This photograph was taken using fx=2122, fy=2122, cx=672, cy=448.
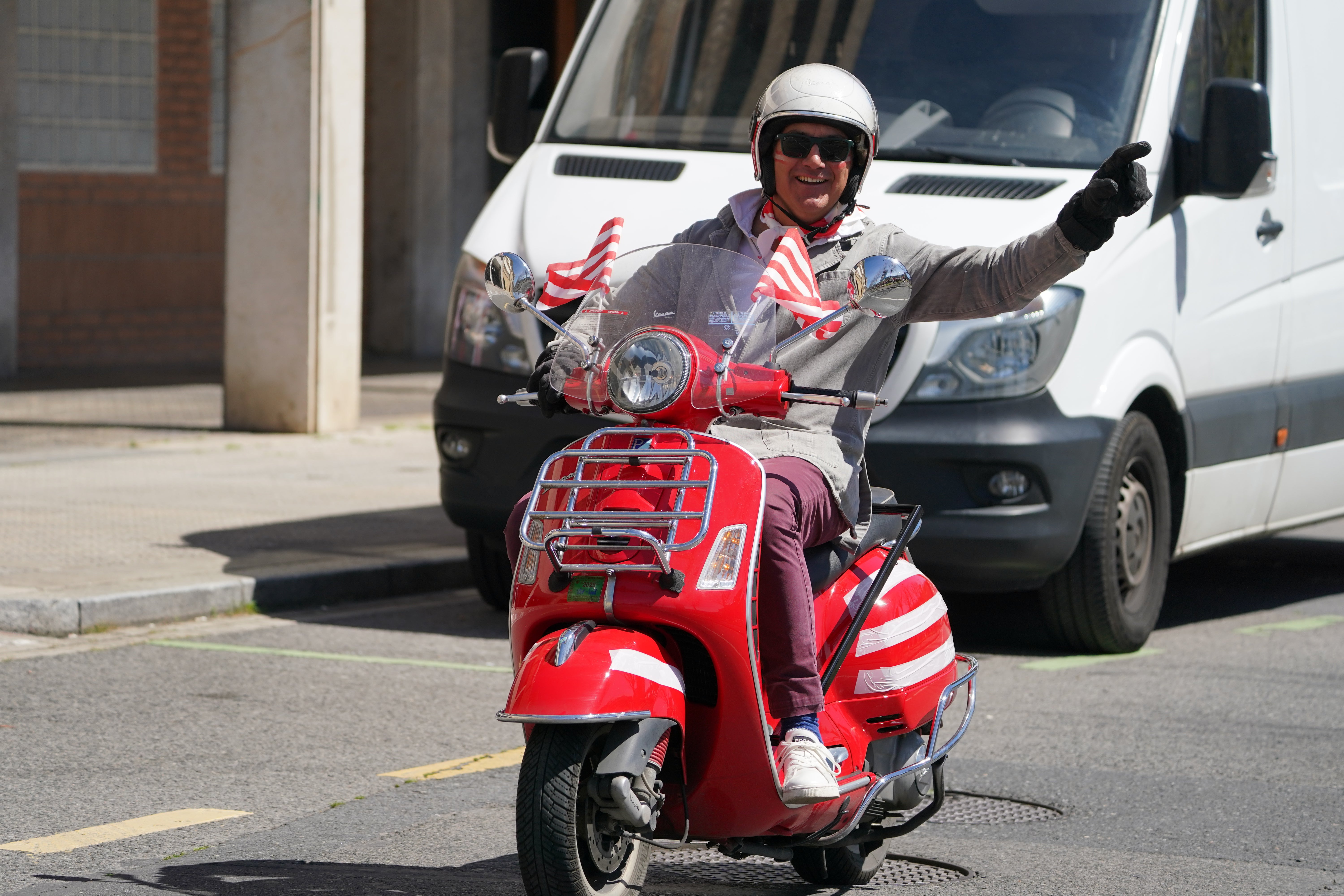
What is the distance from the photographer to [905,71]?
7926 mm

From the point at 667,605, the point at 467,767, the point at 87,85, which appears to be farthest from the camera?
the point at 87,85

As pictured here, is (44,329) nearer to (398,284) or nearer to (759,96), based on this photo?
(398,284)

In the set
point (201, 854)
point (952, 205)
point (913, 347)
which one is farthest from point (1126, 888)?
point (952, 205)

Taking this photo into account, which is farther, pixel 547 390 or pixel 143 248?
pixel 143 248

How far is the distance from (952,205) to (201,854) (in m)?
3.73

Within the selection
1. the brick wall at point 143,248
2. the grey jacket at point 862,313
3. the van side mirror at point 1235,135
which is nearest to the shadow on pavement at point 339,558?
the van side mirror at point 1235,135

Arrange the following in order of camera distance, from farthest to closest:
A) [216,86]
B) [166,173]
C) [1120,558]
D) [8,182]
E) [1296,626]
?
[216,86], [166,173], [8,182], [1296,626], [1120,558]

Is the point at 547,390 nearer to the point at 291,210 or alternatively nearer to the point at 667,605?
the point at 667,605

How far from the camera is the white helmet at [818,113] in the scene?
448cm

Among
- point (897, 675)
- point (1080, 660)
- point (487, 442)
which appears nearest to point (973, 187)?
point (1080, 660)

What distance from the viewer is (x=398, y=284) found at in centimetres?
2002

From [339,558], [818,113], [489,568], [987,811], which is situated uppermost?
[818,113]

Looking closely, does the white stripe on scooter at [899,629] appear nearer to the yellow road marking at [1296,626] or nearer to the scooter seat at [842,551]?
the scooter seat at [842,551]

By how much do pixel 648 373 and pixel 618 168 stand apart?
13.1 ft
